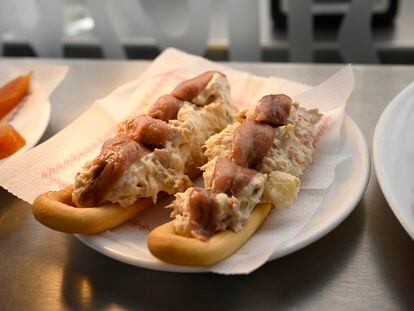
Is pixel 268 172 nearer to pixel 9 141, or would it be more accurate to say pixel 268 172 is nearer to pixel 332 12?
pixel 9 141

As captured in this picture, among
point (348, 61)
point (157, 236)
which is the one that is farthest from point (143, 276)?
point (348, 61)

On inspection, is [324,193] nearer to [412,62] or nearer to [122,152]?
[122,152]

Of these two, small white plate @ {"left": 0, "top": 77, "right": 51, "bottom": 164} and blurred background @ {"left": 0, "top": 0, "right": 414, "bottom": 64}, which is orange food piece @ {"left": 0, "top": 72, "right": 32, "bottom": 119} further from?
blurred background @ {"left": 0, "top": 0, "right": 414, "bottom": 64}

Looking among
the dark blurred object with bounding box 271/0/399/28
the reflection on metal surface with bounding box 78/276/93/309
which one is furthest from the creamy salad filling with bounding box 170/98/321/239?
the dark blurred object with bounding box 271/0/399/28

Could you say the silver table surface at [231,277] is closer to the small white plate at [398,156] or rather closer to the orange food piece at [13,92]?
the small white plate at [398,156]

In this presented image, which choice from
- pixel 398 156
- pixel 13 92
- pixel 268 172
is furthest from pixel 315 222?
pixel 13 92

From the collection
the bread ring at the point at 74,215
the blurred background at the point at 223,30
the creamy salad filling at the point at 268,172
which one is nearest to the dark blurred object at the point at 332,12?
the blurred background at the point at 223,30
